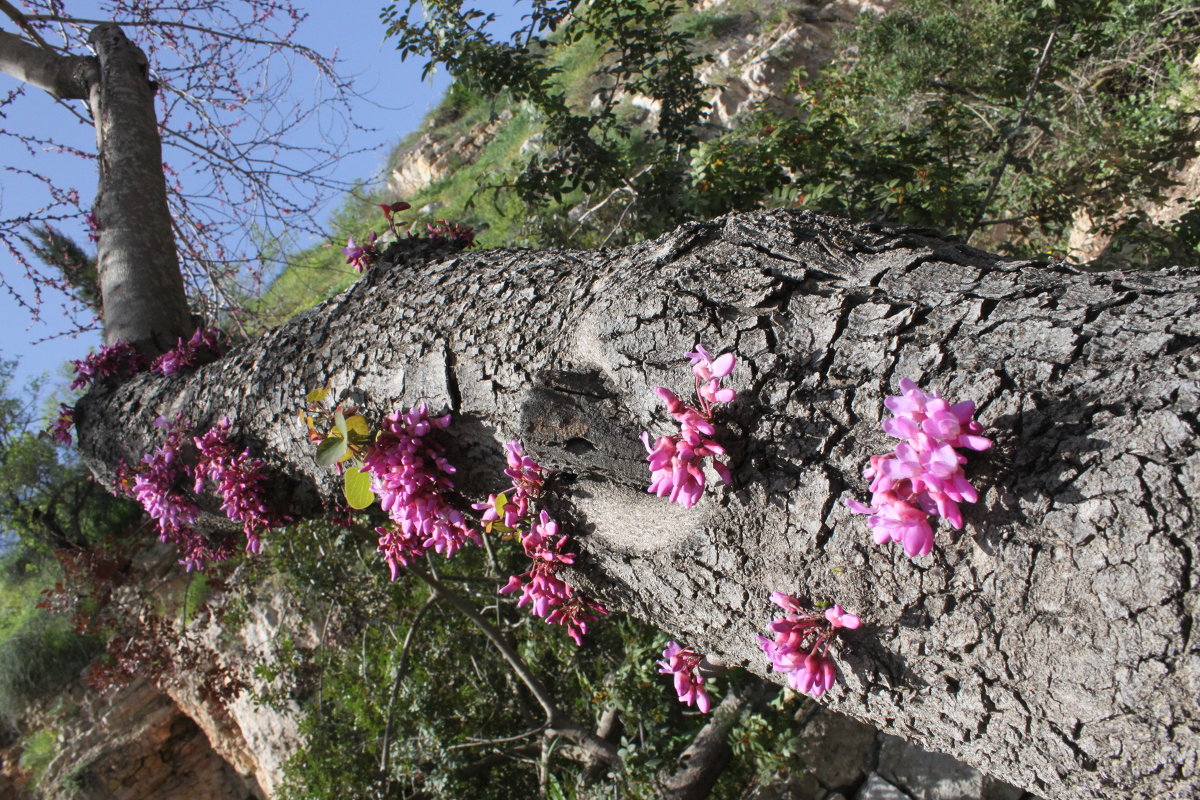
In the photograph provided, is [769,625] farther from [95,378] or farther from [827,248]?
[95,378]

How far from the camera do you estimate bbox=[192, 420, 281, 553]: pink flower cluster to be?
1.88 m

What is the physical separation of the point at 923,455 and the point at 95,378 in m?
3.15

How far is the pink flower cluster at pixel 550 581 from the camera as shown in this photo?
1330 millimetres

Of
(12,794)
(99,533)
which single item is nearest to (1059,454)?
(99,533)

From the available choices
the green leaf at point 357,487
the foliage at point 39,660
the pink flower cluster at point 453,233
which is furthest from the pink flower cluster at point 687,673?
the foliage at point 39,660

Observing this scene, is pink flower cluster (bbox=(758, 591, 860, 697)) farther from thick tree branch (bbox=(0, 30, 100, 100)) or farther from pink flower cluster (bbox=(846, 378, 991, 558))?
thick tree branch (bbox=(0, 30, 100, 100))

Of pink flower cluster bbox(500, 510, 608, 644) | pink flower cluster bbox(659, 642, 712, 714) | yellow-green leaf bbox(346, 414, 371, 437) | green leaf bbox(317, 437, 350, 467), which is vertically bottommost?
pink flower cluster bbox(659, 642, 712, 714)

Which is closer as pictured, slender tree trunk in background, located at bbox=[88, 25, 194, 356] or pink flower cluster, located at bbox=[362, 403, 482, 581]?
pink flower cluster, located at bbox=[362, 403, 482, 581]

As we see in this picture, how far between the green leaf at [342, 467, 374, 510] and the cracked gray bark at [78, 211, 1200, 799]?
0.19 m

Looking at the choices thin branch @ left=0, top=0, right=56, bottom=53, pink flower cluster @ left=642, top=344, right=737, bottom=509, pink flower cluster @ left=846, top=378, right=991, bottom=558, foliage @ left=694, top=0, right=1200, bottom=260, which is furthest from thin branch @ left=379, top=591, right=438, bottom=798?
thin branch @ left=0, top=0, right=56, bottom=53

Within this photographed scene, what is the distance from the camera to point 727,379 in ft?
3.43

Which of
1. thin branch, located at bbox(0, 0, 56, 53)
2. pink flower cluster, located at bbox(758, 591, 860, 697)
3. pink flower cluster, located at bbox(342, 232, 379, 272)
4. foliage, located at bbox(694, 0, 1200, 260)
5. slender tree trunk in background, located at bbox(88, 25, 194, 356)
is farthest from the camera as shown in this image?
thin branch, located at bbox(0, 0, 56, 53)

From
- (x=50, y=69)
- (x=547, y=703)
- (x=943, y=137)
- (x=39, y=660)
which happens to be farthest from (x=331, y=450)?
Result: (x=39, y=660)

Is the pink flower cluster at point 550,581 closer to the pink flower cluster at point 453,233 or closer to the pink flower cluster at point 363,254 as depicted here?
the pink flower cluster at point 453,233
